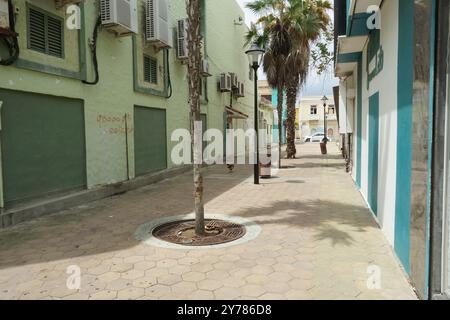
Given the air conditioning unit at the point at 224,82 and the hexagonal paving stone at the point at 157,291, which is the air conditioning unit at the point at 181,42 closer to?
the air conditioning unit at the point at 224,82

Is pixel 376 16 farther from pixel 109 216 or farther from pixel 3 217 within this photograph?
pixel 3 217

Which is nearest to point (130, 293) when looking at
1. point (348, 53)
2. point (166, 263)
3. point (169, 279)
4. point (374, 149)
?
point (169, 279)

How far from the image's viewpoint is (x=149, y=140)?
450 inches

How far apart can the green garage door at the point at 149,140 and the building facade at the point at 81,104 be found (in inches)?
1.3

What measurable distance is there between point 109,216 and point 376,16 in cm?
616

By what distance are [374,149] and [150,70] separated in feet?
26.3

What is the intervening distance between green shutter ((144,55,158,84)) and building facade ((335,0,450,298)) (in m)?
7.16

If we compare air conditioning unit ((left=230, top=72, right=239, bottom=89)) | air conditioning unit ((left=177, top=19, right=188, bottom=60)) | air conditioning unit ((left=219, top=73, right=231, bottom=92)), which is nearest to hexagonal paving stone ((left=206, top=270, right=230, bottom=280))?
air conditioning unit ((left=177, top=19, right=188, bottom=60))

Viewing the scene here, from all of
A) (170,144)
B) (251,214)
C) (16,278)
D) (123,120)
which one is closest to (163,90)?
(170,144)

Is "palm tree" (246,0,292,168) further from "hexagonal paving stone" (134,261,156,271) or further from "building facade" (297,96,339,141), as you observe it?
"building facade" (297,96,339,141)

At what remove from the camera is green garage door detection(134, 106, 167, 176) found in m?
10.7

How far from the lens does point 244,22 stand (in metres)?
24.5

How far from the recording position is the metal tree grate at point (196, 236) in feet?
16.4

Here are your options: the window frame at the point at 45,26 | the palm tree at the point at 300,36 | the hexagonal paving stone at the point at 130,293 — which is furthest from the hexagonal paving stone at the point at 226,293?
the palm tree at the point at 300,36
